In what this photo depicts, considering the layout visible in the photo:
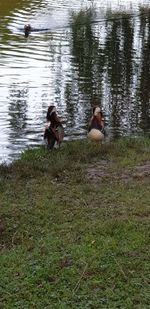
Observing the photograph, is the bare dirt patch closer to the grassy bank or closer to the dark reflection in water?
the grassy bank

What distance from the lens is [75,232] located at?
10.1 metres

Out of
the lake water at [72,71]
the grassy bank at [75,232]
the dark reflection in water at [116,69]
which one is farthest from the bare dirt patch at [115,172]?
the dark reflection in water at [116,69]

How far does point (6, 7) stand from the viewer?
184 feet

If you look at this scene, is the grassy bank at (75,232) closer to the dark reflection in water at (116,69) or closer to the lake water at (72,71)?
the lake water at (72,71)

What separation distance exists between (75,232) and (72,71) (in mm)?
21998

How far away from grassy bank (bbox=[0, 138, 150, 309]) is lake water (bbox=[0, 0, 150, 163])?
3797mm

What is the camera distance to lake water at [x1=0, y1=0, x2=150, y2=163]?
71.0ft

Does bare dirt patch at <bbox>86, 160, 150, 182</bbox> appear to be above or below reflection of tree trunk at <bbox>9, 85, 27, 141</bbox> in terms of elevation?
above

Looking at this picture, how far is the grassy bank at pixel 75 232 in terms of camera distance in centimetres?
799

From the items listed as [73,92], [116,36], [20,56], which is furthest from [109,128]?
[116,36]

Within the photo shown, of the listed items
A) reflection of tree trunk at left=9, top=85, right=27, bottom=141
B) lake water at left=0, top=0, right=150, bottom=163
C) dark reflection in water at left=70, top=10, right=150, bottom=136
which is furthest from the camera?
dark reflection in water at left=70, top=10, right=150, bottom=136

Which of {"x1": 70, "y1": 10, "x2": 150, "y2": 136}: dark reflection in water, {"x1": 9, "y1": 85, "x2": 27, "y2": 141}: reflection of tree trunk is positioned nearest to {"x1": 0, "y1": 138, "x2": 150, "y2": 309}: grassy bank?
{"x1": 9, "y1": 85, "x2": 27, "y2": 141}: reflection of tree trunk

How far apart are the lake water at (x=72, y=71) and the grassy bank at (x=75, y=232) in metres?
3.80

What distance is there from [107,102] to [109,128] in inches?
160
